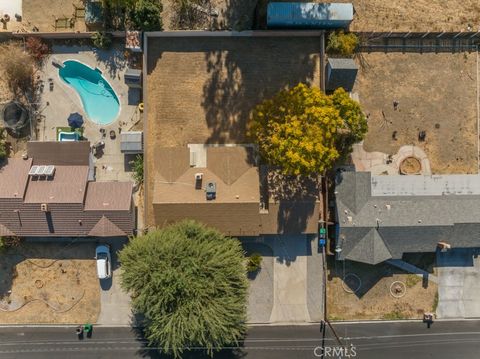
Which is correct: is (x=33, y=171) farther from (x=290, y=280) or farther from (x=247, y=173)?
(x=290, y=280)

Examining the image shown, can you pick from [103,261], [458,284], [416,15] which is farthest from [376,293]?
[416,15]

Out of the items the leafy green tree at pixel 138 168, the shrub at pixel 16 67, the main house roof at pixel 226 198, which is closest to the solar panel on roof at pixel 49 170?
the leafy green tree at pixel 138 168

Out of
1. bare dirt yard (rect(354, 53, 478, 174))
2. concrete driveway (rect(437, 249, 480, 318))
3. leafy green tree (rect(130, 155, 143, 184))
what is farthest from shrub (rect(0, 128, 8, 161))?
concrete driveway (rect(437, 249, 480, 318))

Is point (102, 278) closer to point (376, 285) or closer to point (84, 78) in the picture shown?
point (84, 78)

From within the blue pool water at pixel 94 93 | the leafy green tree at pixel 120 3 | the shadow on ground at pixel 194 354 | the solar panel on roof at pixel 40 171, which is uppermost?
the leafy green tree at pixel 120 3

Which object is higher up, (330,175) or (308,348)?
(330,175)

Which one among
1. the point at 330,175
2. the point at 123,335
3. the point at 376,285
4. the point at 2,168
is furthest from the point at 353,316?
the point at 2,168

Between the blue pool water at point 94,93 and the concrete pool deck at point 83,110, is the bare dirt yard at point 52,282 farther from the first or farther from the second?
the blue pool water at point 94,93

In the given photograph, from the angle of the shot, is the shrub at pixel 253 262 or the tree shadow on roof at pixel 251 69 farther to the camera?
the shrub at pixel 253 262
